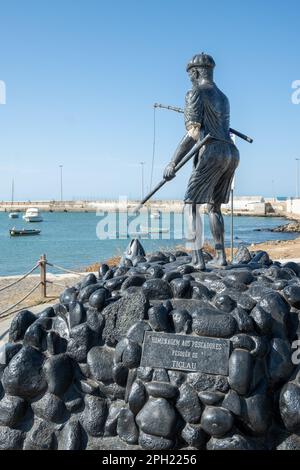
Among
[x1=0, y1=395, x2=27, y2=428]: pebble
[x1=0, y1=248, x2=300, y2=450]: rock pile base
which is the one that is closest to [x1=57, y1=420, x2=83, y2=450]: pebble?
[x1=0, y1=248, x2=300, y2=450]: rock pile base

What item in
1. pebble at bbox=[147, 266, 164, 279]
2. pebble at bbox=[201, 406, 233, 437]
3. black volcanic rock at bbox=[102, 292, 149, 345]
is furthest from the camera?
pebble at bbox=[147, 266, 164, 279]

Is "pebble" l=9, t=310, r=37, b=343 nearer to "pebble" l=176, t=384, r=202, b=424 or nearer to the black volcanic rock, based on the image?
the black volcanic rock

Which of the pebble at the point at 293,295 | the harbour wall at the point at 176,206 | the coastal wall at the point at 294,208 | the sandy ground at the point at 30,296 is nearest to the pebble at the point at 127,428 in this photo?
the pebble at the point at 293,295

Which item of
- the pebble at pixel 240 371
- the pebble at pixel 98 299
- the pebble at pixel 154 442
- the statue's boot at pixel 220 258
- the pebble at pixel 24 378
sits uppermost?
the statue's boot at pixel 220 258

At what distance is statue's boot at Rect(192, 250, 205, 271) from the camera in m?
4.77

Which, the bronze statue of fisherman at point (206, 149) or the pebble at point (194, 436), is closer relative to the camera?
the pebble at point (194, 436)

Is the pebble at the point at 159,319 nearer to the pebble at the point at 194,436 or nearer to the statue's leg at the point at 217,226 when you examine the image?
the pebble at the point at 194,436

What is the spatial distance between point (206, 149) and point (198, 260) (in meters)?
1.08

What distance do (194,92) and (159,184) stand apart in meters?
1.02

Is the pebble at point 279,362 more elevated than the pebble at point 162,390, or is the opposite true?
the pebble at point 279,362

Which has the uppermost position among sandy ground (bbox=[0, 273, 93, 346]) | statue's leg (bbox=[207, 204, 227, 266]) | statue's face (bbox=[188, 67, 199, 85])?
statue's face (bbox=[188, 67, 199, 85])

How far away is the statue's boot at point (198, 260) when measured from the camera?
477cm

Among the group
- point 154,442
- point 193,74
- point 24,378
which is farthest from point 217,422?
point 193,74
